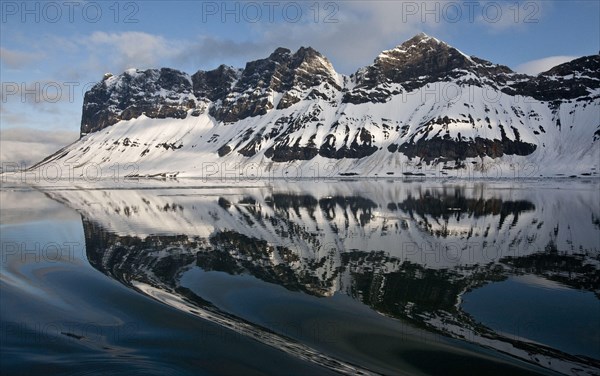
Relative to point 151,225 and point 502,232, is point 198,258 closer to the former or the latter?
point 151,225

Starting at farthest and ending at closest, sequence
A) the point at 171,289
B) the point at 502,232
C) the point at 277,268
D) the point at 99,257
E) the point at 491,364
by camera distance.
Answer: the point at 502,232, the point at 99,257, the point at 277,268, the point at 171,289, the point at 491,364

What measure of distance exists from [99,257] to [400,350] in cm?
2110

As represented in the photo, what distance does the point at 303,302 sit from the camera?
18.1 metres

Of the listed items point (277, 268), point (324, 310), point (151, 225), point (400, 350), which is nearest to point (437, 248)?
point (277, 268)

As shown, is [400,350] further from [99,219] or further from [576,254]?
[99,219]

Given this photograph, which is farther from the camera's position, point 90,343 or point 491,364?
point 90,343

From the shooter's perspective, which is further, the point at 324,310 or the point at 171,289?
the point at 171,289

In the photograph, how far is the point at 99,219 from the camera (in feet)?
157

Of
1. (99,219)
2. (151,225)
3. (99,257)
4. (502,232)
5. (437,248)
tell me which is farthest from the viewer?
(99,219)

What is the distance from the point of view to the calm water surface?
1263 cm

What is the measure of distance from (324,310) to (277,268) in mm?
7656

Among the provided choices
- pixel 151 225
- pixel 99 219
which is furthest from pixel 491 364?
pixel 99 219

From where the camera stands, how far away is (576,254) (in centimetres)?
2738

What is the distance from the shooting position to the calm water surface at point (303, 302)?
1263cm
